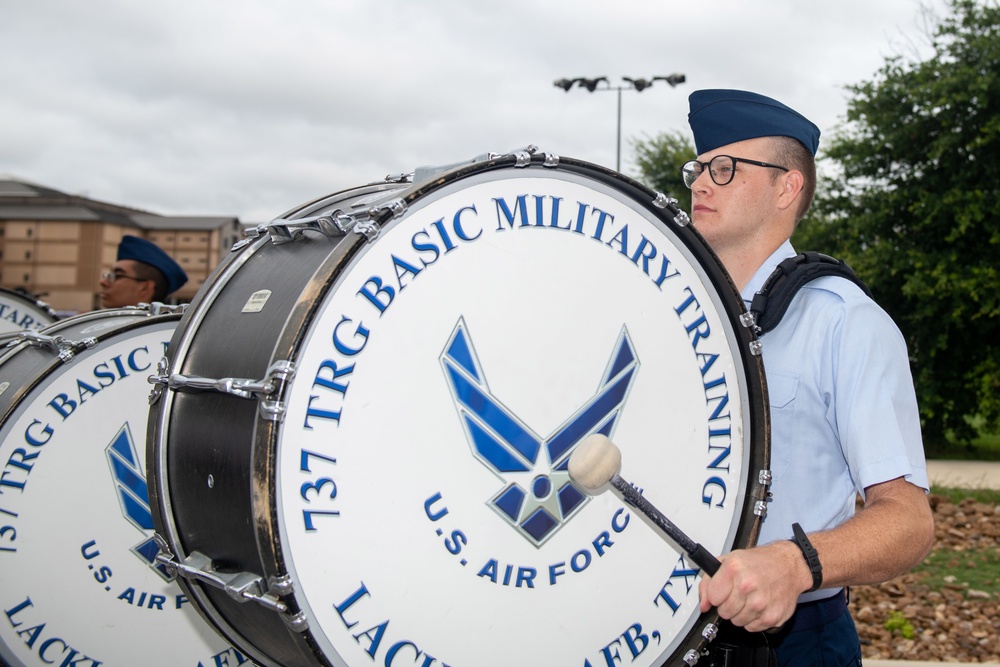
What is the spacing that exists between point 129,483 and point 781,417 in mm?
2052

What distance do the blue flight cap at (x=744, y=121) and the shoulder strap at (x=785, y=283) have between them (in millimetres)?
334

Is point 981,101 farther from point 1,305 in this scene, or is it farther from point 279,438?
point 279,438

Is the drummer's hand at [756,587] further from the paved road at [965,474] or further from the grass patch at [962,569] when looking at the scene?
the paved road at [965,474]

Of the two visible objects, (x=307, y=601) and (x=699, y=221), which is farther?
(x=699, y=221)

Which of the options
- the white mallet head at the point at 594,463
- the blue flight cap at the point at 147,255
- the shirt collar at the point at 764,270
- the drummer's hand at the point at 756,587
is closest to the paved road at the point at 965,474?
the blue flight cap at the point at 147,255

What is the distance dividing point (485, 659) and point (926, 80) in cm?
1317

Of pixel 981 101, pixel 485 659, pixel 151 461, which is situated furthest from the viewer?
pixel 981 101

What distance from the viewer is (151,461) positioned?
1.98 m

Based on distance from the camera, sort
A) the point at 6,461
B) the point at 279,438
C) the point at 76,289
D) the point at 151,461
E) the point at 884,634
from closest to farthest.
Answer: the point at 279,438
the point at 151,461
the point at 6,461
the point at 884,634
the point at 76,289

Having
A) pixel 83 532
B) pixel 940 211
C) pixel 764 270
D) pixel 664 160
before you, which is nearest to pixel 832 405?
pixel 764 270

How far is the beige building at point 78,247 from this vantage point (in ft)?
128

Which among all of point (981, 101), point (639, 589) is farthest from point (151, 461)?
point (981, 101)

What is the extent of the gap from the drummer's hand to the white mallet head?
0.90 feet

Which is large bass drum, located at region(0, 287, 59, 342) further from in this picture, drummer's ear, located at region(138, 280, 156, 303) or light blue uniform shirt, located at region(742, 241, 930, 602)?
light blue uniform shirt, located at region(742, 241, 930, 602)
